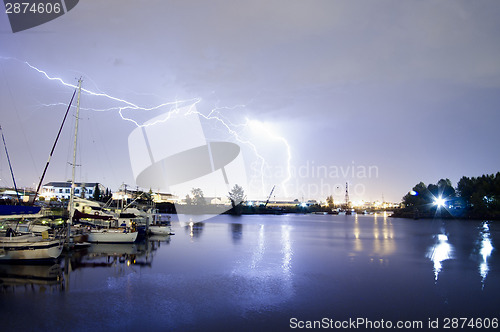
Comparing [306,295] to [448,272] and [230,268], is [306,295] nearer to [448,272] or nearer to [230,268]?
[230,268]

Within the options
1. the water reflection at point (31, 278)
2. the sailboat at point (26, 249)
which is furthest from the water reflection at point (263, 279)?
the sailboat at point (26, 249)

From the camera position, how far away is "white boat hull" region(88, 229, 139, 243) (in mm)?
40000

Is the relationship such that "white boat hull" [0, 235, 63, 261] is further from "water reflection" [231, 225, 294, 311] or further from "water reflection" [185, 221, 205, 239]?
"water reflection" [185, 221, 205, 239]

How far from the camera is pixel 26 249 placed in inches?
1035

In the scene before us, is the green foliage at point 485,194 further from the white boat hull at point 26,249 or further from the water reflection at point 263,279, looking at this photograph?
the white boat hull at point 26,249

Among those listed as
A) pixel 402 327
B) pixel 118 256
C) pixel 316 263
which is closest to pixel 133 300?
pixel 402 327

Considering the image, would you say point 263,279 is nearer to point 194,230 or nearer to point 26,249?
point 26,249

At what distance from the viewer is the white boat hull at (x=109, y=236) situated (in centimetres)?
4000

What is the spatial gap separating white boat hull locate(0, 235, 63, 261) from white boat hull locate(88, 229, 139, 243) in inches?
495

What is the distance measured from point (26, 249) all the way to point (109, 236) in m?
14.1

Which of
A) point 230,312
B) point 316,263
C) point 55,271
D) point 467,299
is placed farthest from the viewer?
point 316,263

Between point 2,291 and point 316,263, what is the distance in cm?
2452

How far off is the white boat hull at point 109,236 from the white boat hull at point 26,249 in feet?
41.3

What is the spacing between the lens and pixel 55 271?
24641 millimetres
